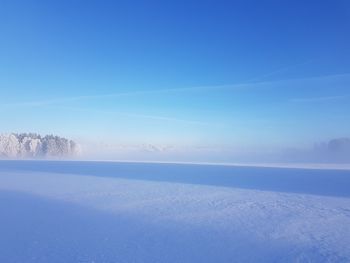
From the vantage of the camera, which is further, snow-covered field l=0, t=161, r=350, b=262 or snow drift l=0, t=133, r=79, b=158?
snow drift l=0, t=133, r=79, b=158

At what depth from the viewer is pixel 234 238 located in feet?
24.6

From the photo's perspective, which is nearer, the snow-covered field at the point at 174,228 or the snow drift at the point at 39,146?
the snow-covered field at the point at 174,228

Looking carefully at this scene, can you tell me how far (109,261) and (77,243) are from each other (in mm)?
1340

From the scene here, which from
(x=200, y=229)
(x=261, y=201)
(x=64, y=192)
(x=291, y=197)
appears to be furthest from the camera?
A: (x=64, y=192)

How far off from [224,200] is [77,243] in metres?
6.76

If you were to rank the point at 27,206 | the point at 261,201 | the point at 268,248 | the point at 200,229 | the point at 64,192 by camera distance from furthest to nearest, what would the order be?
the point at 64,192
the point at 261,201
the point at 27,206
the point at 200,229
the point at 268,248

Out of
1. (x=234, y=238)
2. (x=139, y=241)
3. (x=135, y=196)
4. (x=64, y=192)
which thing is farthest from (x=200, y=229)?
(x=64, y=192)

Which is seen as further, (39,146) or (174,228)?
(39,146)

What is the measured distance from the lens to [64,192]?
14688 millimetres

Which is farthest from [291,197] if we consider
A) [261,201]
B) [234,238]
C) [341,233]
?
[234,238]

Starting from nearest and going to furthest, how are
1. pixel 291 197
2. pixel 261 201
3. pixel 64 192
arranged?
1. pixel 261 201
2. pixel 291 197
3. pixel 64 192

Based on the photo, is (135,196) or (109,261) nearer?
(109,261)

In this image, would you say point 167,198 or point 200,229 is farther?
point 167,198

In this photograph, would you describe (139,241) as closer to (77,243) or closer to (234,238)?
(77,243)
